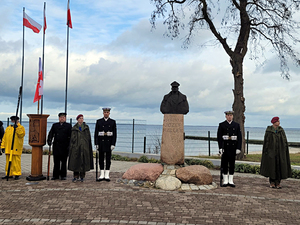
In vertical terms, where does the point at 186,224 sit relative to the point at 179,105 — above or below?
below

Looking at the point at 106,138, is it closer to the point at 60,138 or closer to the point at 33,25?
the point at 60,138

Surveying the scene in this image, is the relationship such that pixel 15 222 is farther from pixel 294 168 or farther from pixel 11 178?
pixel 294 168

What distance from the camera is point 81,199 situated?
748 centimetres

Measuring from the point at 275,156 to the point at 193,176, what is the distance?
2.30m

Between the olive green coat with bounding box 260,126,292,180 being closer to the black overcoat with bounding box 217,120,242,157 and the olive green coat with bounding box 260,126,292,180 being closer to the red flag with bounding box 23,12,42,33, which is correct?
the black overcoat with bounding box 217,120,242,157

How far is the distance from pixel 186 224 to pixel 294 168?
8244 mm

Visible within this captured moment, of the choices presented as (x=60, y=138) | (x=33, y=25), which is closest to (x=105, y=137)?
(x=60, y=138)

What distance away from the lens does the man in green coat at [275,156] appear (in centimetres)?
945

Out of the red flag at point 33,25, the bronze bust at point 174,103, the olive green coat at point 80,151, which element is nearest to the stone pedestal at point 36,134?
the olive green coat at point 80,151

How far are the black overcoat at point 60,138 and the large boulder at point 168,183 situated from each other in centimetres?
282

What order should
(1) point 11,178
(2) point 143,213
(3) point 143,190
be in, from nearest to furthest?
(2) point 143,213 → (3) point 143,190 → (1) point 11,178

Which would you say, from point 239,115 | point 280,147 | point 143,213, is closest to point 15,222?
point 143,213

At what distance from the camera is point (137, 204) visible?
23.5 ft

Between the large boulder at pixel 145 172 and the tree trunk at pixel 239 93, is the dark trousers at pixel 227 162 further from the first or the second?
the tree trunk at pixel 239 93
